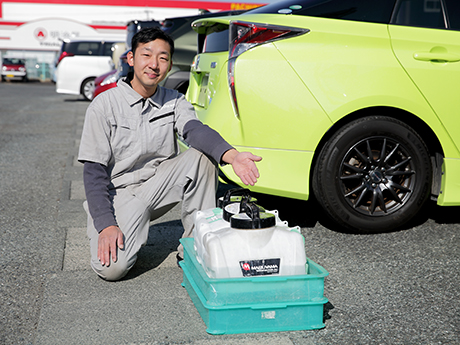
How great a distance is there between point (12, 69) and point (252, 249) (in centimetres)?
3291

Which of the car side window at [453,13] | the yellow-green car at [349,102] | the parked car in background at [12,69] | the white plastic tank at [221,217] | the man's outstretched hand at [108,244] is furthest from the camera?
the parked car in background at [12,69]

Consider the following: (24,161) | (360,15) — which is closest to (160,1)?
(24,161)

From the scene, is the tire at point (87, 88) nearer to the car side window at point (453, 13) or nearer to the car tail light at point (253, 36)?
the car tail light at point (253, 36)

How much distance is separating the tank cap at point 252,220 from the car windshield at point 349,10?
5.54 ft

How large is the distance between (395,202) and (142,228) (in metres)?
1.73

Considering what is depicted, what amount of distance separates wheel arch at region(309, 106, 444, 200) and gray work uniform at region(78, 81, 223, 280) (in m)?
0.88

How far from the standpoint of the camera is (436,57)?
3.27m

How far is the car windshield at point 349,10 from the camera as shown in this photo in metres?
3.32

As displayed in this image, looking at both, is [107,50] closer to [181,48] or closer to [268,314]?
[181,48]

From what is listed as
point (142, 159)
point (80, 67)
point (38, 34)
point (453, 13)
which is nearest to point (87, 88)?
point (80, 67)

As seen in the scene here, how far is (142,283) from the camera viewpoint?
272 centimetres

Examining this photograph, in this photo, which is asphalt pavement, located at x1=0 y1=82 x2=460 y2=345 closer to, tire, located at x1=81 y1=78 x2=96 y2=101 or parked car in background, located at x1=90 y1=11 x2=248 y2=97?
parked car in background, located at x1=90 y1=11 x2=248 y2=97

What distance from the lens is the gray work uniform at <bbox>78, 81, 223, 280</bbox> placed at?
2.76 meters

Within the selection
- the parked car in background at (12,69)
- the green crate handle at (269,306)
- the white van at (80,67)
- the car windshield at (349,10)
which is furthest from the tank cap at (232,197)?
the parked car in background at (12,69)
